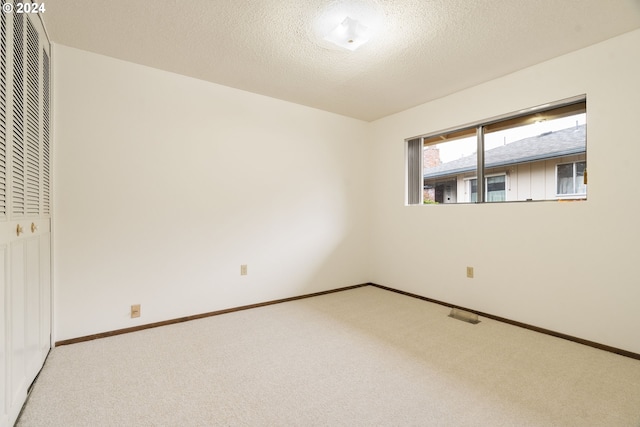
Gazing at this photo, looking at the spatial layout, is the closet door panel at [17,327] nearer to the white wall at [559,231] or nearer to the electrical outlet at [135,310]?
the electrical outlet at [135,310]

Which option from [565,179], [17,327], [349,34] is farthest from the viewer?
[565,179]

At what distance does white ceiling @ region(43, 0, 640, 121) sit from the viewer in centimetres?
192

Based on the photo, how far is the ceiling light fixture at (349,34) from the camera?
2008 mm

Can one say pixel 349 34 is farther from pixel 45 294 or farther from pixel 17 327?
pixel 45 294

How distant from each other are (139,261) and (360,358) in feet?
6.78

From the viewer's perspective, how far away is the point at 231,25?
6.90ft

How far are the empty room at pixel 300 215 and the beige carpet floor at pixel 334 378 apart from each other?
2cm

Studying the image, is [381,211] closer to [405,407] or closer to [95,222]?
[405,407]

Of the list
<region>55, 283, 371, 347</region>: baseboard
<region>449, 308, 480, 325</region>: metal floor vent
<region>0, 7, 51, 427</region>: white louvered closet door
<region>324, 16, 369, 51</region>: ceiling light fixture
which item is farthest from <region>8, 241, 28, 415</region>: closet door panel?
<region>449, 308, 480, 325</region>: metal floor vent

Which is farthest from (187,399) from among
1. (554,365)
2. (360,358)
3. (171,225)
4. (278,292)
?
(554,365)

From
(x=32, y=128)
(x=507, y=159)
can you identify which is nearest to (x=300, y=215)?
(x=507, y=159)

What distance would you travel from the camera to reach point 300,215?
368cm

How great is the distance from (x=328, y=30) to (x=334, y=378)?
93.6 inches

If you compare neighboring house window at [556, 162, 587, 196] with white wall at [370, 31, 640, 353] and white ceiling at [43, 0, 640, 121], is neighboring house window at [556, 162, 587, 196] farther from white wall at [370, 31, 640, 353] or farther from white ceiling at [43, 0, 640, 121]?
white ceiling at [43, 0, 640, 121]
